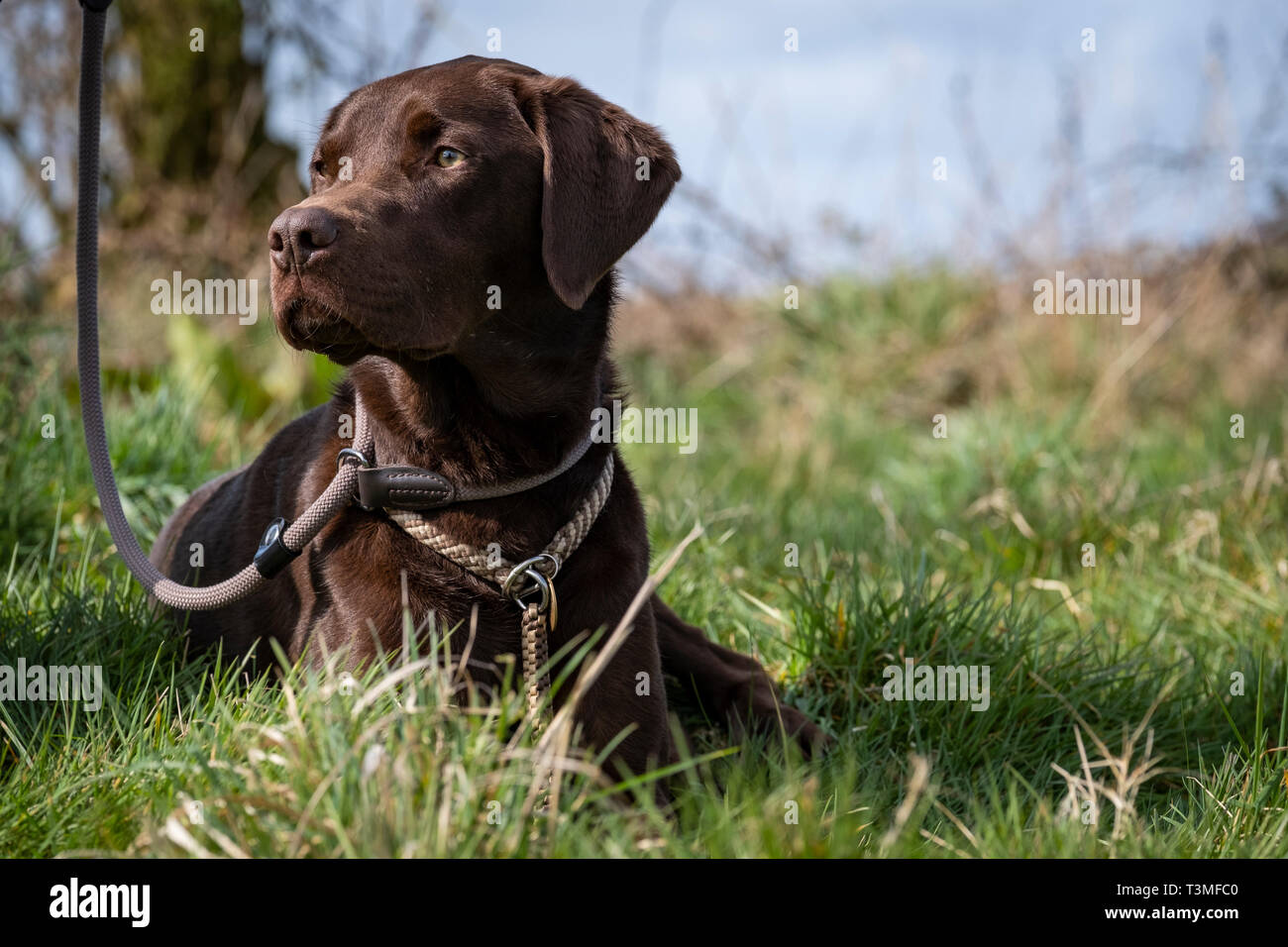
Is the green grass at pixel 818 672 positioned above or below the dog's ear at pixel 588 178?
below

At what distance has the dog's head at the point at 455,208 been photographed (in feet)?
7.06

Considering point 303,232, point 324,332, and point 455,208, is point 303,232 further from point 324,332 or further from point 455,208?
point 455,208

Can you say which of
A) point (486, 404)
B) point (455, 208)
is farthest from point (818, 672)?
point (455, 208)

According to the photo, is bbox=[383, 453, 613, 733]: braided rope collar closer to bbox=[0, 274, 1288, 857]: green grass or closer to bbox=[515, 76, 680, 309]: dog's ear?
bbox=[0, 274, 1288, 857]: green grass

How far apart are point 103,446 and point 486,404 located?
845 mm

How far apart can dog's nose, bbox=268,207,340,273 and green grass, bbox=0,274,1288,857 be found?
0.76 metres

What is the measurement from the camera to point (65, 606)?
2.70 meters

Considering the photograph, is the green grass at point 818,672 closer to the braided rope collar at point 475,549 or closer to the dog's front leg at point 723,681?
the dog's front leg at point 723,681

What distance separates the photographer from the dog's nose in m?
2.10

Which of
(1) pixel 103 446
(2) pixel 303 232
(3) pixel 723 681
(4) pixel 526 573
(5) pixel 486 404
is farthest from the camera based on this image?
(3) pixel 723 681

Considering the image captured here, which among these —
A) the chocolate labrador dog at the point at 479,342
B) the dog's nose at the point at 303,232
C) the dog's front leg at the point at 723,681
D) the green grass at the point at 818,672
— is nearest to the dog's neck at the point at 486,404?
the chocolate labrador dog at the point at 479,342

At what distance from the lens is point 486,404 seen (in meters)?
2.41
